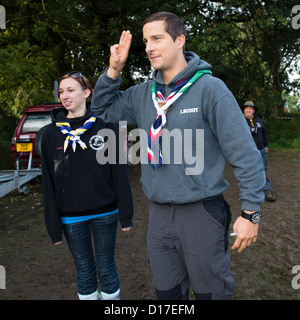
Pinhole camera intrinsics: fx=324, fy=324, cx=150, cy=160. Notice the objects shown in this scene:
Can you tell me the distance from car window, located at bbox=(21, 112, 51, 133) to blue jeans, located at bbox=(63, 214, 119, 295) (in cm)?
630

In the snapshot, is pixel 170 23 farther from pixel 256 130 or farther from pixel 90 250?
pixel 256 130

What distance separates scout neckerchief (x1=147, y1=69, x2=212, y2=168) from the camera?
6.59ft

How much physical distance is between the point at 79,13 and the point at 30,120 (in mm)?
5999

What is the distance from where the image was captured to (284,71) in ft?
72.2

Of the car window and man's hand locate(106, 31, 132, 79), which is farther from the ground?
man's hand locate(106, 31, 132, 79)

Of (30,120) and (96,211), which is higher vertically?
(30,120)

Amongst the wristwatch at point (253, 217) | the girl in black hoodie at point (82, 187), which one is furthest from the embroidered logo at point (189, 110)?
the girl in black hoodie at point (82, 187)

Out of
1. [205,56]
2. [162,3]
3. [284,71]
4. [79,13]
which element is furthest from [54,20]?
[284,71]

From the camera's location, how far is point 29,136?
834cm

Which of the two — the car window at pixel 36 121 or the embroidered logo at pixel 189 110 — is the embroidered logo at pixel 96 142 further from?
the car window at pixel 36 121

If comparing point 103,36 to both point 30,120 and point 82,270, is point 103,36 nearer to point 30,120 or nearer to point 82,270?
point 30,120

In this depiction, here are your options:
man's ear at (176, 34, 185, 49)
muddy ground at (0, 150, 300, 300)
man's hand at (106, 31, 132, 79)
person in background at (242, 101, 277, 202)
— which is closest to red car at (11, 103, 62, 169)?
muddy ground at (0, 150, 300, 300)

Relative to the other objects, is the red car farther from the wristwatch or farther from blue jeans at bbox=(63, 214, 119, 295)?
the wristwatch

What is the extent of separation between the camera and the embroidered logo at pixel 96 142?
2.76 metres
